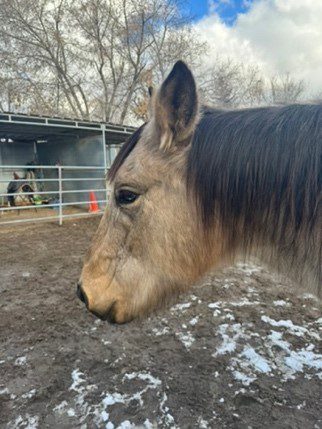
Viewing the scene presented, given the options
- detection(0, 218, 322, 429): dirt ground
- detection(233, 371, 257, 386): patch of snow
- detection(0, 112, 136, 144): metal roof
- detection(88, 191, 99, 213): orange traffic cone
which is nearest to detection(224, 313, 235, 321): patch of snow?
detection(0, 218, 322, 429): dirt ground

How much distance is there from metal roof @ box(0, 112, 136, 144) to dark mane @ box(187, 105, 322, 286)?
8.74 m

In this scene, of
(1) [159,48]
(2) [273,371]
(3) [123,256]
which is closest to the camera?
(3) [123,256]

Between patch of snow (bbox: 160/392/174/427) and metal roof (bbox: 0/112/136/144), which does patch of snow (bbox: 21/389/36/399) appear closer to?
patch of snow (bbox: 160/392/174/427)

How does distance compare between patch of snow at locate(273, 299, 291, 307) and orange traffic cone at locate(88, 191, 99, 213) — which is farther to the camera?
orange traffic cone at locate(88, 191, 99, 213)

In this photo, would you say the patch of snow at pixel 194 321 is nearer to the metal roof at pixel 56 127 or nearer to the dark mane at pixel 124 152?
the dark mane at pixel 124 152

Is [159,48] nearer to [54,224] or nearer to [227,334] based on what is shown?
[54,224]

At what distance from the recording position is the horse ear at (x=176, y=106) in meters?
1.23

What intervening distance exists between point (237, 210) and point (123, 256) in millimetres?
581

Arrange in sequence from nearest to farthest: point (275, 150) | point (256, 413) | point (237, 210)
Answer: point (275, 150) < point (237, 210) < point (256, 413)

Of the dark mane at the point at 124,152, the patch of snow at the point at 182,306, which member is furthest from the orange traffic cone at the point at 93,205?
the dark mane at the point at 124,152

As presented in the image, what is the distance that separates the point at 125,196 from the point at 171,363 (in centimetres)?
177

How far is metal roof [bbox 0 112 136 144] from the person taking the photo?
902 cm

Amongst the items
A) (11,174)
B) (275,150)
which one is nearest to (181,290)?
(275,150)

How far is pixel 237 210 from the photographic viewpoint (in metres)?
1.34
